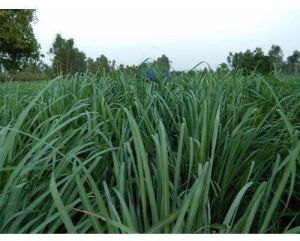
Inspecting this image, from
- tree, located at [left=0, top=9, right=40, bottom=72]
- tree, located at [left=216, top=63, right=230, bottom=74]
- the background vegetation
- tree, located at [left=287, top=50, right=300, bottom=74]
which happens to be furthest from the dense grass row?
tree, located at [left=0, top=9, right=40, bottom=72]

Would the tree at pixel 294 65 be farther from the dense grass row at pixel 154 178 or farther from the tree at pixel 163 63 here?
the dense grass row at pixel 154 178

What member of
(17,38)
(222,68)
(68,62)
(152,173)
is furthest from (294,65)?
(17,38)

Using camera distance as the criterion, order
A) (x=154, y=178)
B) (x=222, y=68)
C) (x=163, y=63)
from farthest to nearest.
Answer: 1. (x=163, y=63)
2. (x=222, y=68)
3. (x=154, y=178)

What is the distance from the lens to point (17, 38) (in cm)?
1521

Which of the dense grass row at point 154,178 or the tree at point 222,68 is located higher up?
the tree at point 222,68

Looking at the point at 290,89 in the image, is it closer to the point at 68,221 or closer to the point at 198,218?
the point at 198,218

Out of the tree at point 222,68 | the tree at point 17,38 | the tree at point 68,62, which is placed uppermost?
the tree at point 17,38

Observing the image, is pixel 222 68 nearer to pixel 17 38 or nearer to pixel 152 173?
pixel 152 173

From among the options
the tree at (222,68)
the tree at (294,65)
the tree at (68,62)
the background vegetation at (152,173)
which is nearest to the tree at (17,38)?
the tree at (68,62)

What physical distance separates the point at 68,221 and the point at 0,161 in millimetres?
280

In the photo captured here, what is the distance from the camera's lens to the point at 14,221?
2.61 ft

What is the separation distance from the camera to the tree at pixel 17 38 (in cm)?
1507

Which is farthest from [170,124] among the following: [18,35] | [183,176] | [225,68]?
[18,35]

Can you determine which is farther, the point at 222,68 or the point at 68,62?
the point at 68,62
